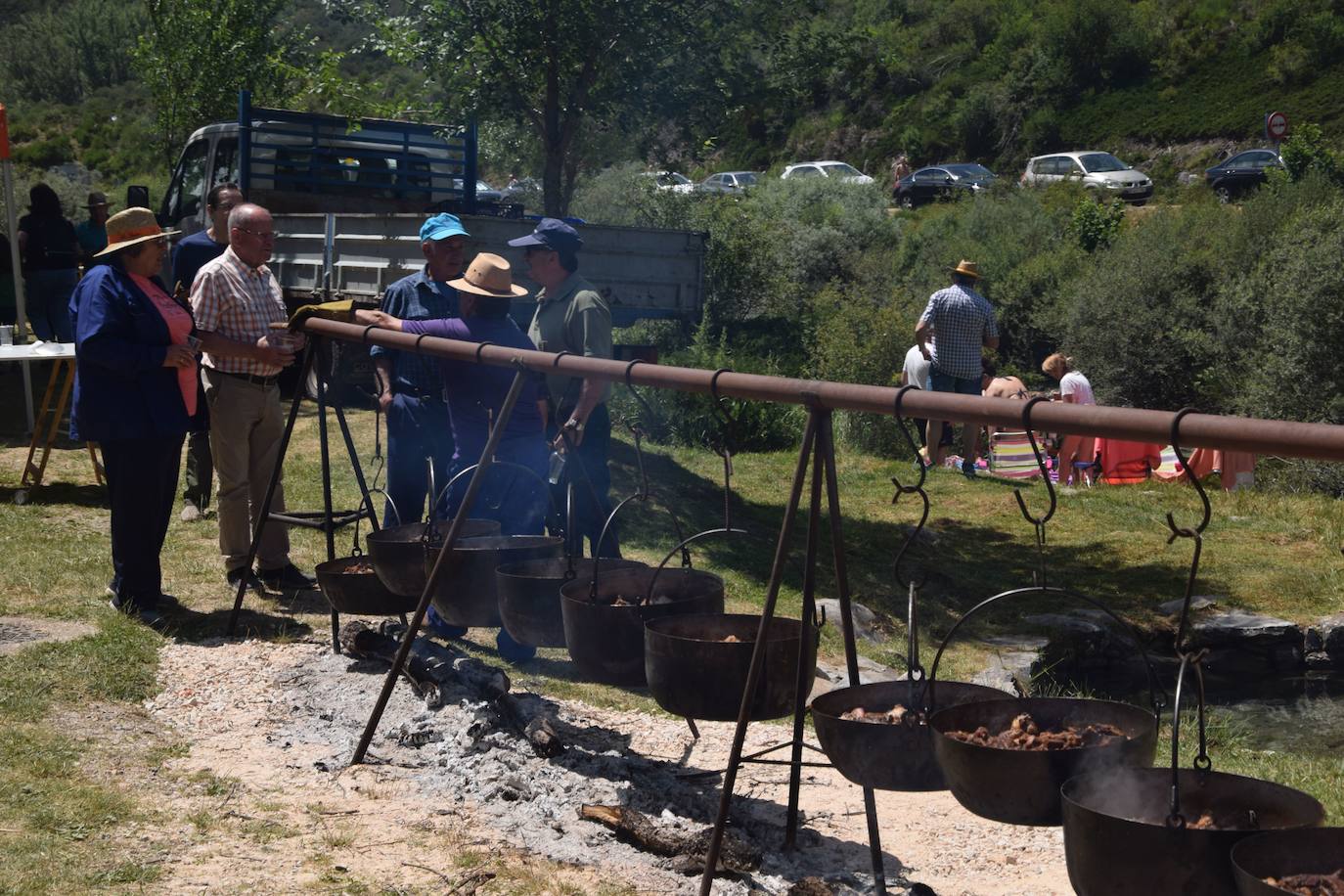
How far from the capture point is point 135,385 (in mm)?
6086

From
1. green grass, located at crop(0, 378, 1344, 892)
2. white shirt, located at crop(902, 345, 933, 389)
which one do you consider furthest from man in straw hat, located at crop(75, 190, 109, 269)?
white shirt, located at crop(902, 345, 933, 389)

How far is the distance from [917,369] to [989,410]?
948cm

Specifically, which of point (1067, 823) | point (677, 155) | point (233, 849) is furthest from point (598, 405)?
point (677, 155)

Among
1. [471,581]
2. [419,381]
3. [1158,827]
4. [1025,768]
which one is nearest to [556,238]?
[419,381]

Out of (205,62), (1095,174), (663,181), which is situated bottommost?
(663,181)

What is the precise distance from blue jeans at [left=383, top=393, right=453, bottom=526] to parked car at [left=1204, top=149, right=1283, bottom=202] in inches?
1263

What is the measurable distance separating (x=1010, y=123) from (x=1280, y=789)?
2100 inches

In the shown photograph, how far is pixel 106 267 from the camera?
6.03 meters

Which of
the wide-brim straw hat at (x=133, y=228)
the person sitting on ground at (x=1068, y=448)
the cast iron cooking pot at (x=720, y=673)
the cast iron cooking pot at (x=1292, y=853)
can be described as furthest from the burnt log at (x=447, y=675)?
the person sitting on ground at (x=1068, y=448)

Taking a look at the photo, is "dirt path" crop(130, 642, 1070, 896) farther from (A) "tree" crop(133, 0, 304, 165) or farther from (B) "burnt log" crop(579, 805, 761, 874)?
(A) "tree" crop(133, 0, 304, 165)

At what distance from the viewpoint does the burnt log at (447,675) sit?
4848mm

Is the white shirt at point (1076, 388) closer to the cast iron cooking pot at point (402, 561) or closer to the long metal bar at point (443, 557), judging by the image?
the cast iron cooking pot at point (402, 561)

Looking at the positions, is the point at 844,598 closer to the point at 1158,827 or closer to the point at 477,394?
the point at 1158,827

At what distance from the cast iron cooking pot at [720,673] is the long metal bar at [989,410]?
68 centimetres
